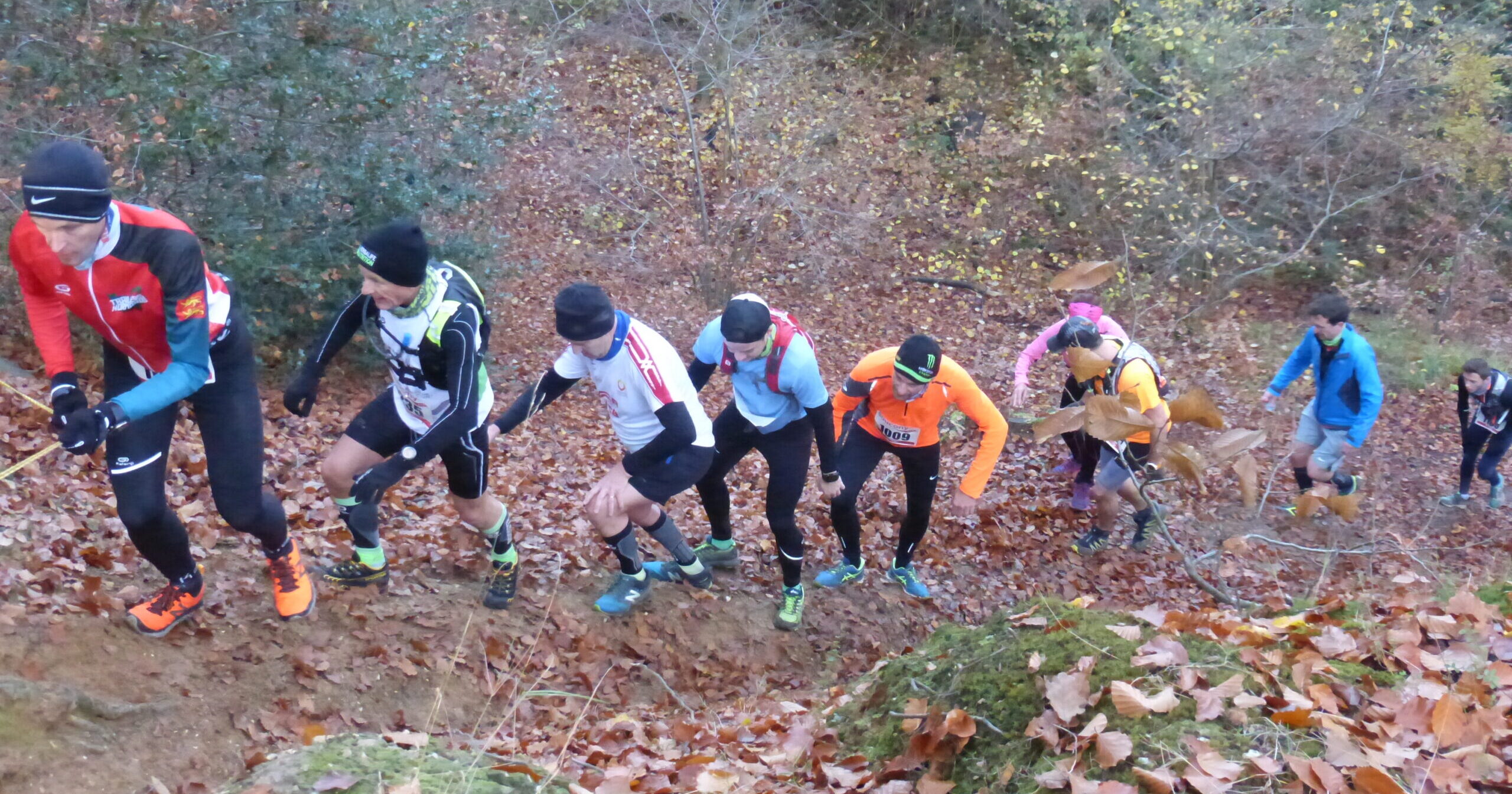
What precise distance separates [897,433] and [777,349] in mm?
1289

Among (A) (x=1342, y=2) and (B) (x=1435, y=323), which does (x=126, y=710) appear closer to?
(B) (x=1435, y=323)

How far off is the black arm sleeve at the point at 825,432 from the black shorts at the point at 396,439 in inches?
71.5

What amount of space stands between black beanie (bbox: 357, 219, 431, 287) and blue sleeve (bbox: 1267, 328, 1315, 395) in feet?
23.7

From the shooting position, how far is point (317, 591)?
201 inches

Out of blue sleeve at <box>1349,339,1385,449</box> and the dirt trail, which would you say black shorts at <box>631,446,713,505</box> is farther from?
blue sleeve at <box>1349,339,1385,449</box>

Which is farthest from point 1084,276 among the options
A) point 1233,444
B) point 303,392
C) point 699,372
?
point 303,392

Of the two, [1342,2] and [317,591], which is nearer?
[317,591]

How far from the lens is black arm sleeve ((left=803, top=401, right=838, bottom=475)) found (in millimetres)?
5527

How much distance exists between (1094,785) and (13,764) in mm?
3572

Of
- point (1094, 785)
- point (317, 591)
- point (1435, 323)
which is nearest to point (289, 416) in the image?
point (317, 591)

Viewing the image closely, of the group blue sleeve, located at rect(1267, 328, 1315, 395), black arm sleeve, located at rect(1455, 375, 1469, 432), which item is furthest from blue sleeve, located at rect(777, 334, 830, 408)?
black arm sleeve, located at rect(1455, 375, 1469, 432)

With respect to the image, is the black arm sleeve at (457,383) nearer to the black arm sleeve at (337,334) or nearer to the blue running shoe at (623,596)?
the black arm sleeve at (337,334)

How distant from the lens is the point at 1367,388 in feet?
25.8

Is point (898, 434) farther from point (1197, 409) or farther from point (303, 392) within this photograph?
point (303, 392)
